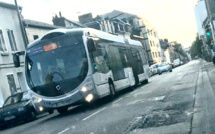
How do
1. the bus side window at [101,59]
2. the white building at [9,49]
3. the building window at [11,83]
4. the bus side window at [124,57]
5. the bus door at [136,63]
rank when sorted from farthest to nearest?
the building window at [11,83] → the white building at [9,49] → the bus door at [136,63] → the bus side window at [124,57] → the bus side window at [101,59]

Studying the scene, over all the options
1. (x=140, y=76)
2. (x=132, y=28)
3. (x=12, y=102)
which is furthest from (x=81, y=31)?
(x=132, y=28)

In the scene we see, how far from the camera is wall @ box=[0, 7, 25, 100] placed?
72.4 feet

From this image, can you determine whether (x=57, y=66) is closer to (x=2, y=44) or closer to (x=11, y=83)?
(x=11, y=83)

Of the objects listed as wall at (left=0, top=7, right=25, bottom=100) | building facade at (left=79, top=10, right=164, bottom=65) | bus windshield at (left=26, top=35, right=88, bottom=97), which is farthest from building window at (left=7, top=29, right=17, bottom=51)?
building facade at (left=79, top=10, right=164, bottom=65)

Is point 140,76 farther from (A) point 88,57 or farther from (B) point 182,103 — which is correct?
(B) point 182,103

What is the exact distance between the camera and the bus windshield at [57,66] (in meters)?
11.4

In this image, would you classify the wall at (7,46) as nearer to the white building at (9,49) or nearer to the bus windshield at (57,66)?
the white building at (9,49)

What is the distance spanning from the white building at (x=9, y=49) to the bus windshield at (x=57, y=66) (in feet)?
35.9

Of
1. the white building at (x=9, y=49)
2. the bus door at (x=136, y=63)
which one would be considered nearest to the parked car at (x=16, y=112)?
the bus door at (x=136, y=63)

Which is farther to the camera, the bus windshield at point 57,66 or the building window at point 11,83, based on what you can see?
the building window at point 11,83

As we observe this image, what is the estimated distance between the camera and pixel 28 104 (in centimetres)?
1457

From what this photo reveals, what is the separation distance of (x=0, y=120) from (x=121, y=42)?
8010 mm

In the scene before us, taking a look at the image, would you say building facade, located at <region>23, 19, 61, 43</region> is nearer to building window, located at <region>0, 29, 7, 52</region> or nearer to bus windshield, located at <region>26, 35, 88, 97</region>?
building window, located at <region>0, 29, 7, 52</region>

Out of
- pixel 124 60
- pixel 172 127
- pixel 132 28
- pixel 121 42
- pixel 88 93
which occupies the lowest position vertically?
pixel 172 127
